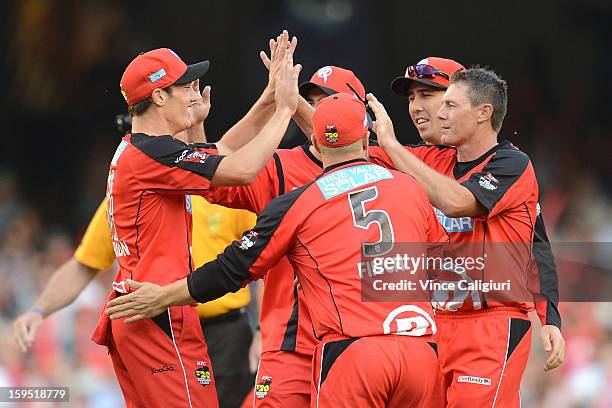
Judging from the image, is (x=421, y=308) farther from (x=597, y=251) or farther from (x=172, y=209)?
(x=597, y=251)

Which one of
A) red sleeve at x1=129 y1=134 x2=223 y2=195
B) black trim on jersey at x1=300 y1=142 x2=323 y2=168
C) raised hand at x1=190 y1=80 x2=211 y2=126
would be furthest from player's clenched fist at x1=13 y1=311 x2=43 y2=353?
black trim on jersey at x1=300 y1=142 x2=323 y2=168

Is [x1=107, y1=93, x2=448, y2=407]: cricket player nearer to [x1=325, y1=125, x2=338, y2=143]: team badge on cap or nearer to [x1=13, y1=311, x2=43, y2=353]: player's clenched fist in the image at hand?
[x1=325, y1=125, x2=338, y2=143]: team badge on cap

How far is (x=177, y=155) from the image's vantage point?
506 cm

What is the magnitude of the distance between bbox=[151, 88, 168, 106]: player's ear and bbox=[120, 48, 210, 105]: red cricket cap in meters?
0.02

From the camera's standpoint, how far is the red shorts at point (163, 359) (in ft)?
16.9

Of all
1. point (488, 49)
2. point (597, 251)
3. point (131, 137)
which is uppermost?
point (488, 49)

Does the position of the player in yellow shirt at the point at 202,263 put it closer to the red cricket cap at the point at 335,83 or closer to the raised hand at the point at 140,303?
the red cricket cap at the point at 335,83

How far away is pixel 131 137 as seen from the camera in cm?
524

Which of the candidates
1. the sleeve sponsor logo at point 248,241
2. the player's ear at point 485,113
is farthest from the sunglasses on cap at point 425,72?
the sleeve sponsor logo at point 248,241

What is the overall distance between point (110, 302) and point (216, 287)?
0.66m

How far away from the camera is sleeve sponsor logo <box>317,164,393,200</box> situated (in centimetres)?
471

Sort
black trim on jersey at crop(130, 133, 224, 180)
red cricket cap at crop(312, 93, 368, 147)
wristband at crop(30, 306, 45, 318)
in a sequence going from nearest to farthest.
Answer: red cricket cap at crop(312, 93, 368, 147), black trim on jersey at crop(130, 133, 224, 180), wristband at crop(30, 306, 45, 318)

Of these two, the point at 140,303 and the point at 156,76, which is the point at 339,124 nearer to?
the point at 156,76

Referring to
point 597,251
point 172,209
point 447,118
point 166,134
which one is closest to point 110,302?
point 172,209
